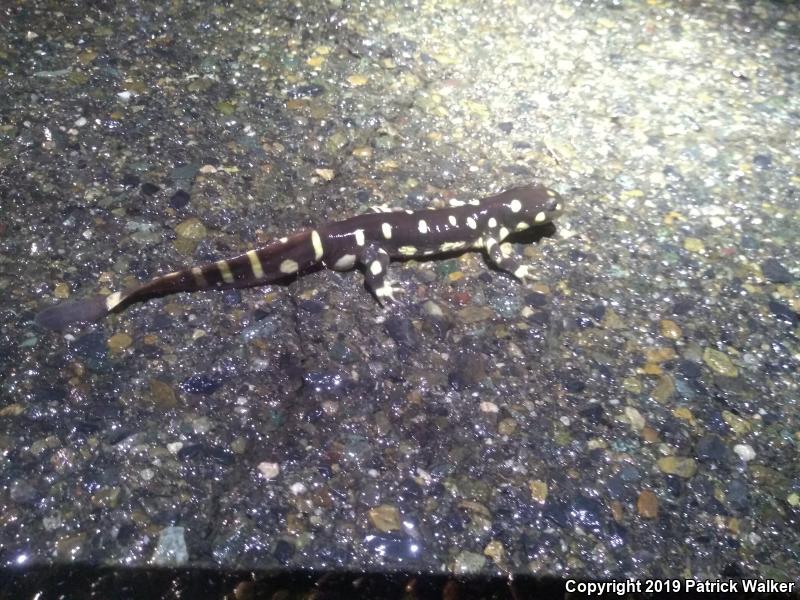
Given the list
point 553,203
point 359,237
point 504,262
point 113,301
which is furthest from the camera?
point 553,203

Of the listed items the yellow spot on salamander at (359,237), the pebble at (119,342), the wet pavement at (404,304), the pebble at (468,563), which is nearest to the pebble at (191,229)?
the wet pavement at (404,304)

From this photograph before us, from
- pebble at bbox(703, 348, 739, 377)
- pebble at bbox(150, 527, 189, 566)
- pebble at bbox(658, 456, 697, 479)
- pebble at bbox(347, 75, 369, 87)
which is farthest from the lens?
pebble at bbox(347, 75, 369, 87)

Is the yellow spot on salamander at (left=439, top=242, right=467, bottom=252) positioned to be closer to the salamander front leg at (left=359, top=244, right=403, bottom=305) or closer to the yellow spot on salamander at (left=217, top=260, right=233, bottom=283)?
the salamander front leg at (left=359, top=244, right=403, bottom=305)

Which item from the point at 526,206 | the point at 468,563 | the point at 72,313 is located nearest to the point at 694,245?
the point at 526,206

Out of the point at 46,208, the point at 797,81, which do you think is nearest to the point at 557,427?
the point at 46,208

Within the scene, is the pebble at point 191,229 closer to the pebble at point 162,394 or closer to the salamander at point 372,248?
the salamander at point 372,248

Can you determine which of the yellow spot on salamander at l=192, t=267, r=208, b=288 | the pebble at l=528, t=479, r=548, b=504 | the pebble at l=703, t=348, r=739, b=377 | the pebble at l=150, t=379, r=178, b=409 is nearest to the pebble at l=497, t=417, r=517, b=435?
the pebble at l=528, t=479, r=548, b=504

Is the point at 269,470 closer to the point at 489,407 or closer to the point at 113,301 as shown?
the point at 489,407
